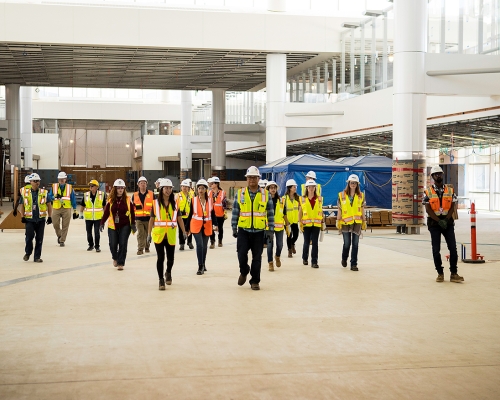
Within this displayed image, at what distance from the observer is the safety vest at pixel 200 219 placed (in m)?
13.9

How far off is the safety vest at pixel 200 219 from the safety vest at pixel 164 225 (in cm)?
165

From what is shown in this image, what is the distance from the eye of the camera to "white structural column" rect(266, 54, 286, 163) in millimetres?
36844

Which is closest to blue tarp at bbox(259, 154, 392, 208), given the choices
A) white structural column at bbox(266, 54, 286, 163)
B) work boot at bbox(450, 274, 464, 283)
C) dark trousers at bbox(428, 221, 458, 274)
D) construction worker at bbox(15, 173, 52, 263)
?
white structural column at bbox(266, 54, 286, 163)

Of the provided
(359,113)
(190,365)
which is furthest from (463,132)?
(190,365)

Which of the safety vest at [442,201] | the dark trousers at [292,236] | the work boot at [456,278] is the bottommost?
the work boot at [456,278]

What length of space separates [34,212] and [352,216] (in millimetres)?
6642

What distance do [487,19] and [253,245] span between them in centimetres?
1703

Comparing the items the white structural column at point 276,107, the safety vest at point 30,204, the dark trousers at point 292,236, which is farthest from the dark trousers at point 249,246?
the white structural column at point 276,107

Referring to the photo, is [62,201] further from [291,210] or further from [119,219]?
[291,210]

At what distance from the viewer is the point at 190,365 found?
6.96 meters

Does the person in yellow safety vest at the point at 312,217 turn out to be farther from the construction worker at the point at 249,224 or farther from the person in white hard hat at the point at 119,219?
the person in white hard hat at the point at 119,219

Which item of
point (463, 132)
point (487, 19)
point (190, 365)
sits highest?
point (487, 19)

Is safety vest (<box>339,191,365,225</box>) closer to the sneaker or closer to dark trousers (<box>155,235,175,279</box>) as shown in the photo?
the sneaker

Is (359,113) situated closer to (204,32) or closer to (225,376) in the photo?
(204,32)
